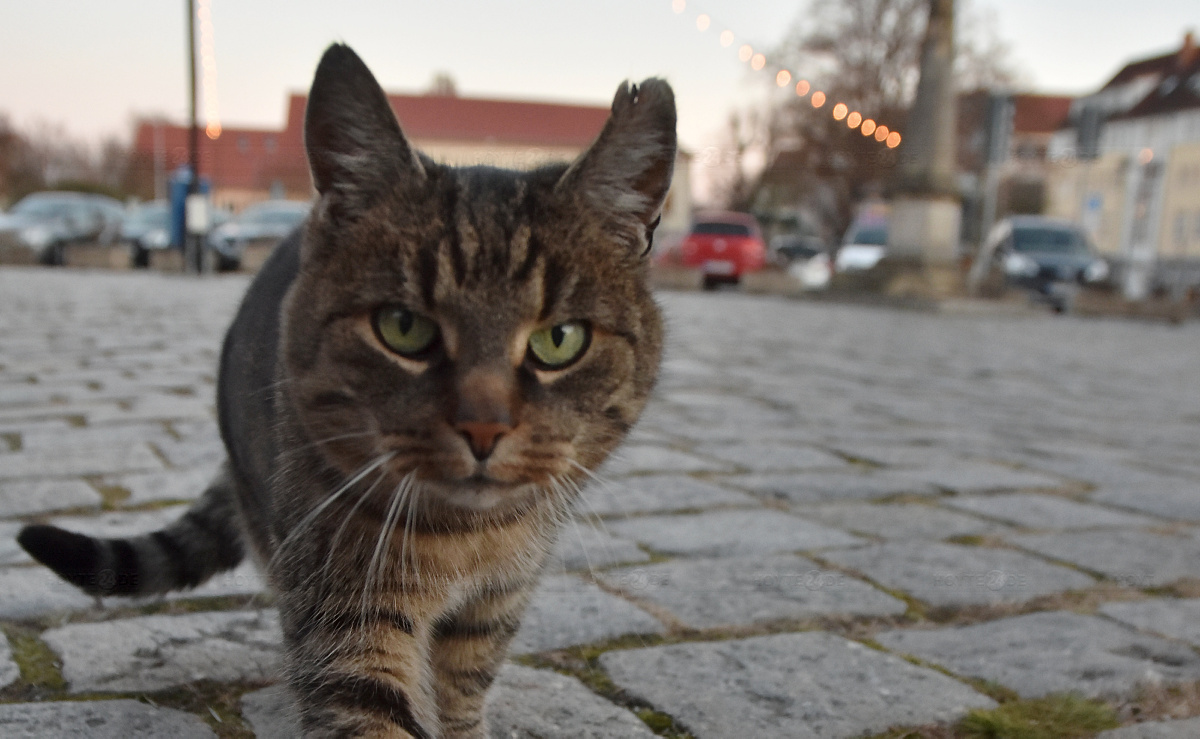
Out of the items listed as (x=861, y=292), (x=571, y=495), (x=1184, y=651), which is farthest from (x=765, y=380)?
(x=861, y=292)

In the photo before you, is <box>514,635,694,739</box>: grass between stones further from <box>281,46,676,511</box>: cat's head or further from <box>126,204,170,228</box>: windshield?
<box>126,204,170,228</box>: windshield

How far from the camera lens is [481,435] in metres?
1.50

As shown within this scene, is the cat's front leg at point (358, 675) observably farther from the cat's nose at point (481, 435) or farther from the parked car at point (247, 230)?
the parked car at point (247, 230)

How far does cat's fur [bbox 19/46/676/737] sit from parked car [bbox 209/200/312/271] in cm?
1923

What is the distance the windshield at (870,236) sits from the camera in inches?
1091

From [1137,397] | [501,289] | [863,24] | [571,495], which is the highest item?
[863,24]

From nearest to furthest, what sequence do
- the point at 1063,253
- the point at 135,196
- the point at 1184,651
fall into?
the point at 1184,651 → the point at 1063,253 → the point at 135,196

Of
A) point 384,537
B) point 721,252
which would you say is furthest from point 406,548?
point 721,252

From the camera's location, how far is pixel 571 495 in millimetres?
1809

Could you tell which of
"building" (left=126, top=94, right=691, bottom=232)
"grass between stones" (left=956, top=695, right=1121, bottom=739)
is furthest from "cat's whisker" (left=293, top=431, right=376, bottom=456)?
"building" (left=126, top=94, right=691, bottom=232)

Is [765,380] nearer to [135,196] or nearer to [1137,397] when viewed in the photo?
[1137,397]

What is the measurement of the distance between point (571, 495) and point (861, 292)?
58.5 feet

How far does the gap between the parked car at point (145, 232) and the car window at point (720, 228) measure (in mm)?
12420

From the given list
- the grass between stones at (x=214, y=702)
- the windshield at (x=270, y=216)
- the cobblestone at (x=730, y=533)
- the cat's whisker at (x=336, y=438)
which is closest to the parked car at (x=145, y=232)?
the windshield at (x=270, y=216)
